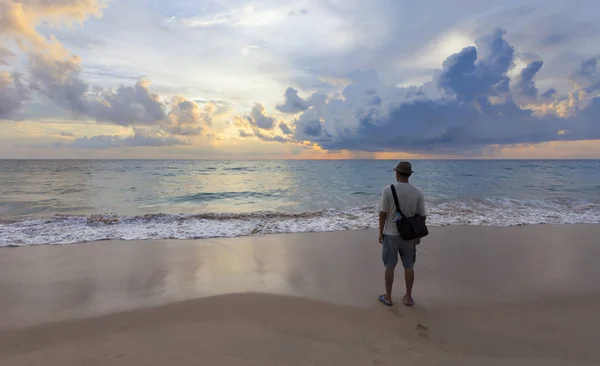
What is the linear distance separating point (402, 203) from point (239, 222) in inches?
320

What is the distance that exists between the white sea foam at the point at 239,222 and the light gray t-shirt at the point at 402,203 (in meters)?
5.54

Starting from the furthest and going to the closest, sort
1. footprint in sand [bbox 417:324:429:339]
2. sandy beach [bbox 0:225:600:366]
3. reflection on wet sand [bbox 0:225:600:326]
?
reflection on wet sand [bbox 0:225:600:326] < footprint in sand [bbox 417:324:429:339] < sandy beach [bbox 0:225:600:366]

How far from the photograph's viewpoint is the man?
440 centimetres

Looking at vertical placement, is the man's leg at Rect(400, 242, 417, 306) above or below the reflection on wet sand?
above

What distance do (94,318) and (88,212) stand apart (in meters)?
11.4

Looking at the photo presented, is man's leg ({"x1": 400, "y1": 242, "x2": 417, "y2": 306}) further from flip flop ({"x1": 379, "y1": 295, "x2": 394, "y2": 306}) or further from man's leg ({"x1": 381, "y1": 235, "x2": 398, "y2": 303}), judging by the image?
flip flop ({"x1": 379, "y1": 295, "x2": 394, "y2": 306})

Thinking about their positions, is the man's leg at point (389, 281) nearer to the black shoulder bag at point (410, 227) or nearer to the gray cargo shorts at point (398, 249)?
the gray cargo shorts at point (398, 249)

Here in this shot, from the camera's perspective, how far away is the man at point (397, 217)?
173 inches

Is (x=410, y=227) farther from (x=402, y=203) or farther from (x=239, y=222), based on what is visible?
(x=239, y=222)

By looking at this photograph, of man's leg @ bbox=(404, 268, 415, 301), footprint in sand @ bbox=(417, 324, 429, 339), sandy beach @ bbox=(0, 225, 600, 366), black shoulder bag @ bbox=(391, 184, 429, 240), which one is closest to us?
sandy beach @ bbox=(0, 225, 600, 366)

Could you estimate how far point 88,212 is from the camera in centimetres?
1363

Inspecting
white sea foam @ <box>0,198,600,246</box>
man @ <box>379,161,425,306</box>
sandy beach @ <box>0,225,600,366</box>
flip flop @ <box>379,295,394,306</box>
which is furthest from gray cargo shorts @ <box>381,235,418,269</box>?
white sea foam @ <box>0,198,600,246</box>

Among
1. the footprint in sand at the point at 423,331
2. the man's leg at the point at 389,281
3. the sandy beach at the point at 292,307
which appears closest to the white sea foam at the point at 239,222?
the sandy beach at the point at 292,307

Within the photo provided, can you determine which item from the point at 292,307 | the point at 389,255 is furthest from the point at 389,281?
the point at 292,307
